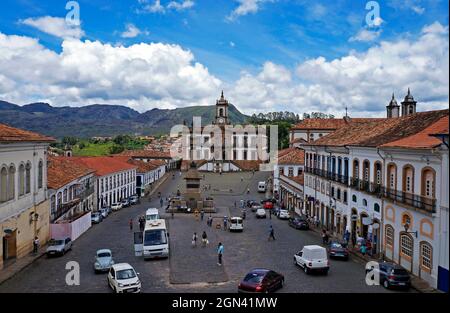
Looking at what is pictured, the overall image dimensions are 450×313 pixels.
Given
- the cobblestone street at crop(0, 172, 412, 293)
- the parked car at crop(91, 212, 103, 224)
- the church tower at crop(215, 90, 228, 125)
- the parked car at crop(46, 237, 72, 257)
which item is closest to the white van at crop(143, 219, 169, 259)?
the cobblestone street at crop(0, 172, 412, 293)

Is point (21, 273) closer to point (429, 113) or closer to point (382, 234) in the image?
point (382, 234)

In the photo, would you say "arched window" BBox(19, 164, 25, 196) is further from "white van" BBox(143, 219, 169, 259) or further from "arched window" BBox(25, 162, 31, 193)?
"white van" BBox(143, 219, 169, 259)

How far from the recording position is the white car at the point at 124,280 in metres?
19.1

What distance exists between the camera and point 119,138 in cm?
17275

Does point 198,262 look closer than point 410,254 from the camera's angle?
No

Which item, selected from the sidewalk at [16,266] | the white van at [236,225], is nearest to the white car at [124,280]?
the sidewalk at [16,266]

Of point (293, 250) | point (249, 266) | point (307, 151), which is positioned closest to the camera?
point (249, 266)

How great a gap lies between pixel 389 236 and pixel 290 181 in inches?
1014

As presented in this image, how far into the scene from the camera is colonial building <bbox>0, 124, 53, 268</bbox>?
2459cm

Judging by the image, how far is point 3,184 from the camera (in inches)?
963

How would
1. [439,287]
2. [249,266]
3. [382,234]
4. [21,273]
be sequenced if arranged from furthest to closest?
[382,234] → [249,266] → [21,273] → [439,287]

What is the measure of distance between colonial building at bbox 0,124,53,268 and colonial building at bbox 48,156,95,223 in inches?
107

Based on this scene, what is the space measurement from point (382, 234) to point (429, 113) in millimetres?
8879
